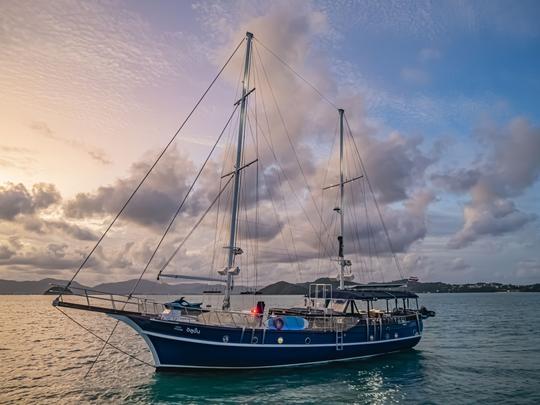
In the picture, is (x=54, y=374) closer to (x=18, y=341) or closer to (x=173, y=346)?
(x=173, y=346)

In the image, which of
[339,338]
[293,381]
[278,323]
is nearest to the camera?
[293,381]

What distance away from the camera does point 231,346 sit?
2402 cm

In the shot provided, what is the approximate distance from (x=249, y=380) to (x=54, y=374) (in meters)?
15.7

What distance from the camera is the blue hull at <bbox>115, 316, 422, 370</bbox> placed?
23047 mm

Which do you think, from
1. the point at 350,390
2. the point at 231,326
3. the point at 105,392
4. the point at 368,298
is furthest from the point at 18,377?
the point at 368,298

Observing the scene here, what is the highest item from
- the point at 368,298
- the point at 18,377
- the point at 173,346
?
the point at 368,298

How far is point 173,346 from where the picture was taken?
23234 mm

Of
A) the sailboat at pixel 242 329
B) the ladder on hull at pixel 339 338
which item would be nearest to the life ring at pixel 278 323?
the sailboat at pixel 242 329

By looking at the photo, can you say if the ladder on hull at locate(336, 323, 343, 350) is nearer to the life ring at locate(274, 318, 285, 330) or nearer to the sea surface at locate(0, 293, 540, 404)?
the sea surface at locate(0, 293, 540, 404)

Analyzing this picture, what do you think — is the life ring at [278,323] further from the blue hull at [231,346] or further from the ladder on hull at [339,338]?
the ladder on hull at [339,338]

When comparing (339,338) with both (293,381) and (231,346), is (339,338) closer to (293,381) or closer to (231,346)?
(293,381)

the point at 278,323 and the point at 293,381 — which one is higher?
the point at 278,323

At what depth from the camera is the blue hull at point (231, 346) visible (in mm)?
23047

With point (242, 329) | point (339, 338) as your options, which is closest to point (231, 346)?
point (242, 329)
